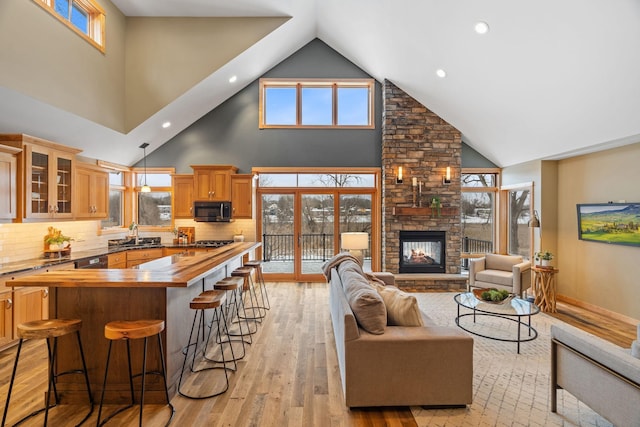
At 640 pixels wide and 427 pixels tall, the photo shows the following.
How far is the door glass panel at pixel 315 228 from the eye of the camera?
6.89 m

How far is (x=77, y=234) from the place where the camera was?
5.18 metres

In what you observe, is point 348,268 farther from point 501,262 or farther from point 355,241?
point 501,262

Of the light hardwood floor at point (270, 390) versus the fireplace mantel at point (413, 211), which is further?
the fireplace mantel at point (413, 211)

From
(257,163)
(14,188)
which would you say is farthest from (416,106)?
(14,188)

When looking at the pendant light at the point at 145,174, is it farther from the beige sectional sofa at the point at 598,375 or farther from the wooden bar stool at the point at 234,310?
the beige sectional sofa at the point at 598,375

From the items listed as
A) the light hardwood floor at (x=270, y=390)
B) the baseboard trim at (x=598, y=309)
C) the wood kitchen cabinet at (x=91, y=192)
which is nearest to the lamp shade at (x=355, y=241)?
the light hardwood floor at (x=270, y=390)

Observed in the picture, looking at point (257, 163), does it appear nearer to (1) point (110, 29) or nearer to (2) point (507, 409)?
(1) point (110, 29)

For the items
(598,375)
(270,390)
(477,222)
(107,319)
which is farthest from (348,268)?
(477,222)

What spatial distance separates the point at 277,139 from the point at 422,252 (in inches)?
154

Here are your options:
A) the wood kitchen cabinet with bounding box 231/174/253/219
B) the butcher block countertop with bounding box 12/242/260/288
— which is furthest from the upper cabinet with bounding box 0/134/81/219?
the wood kitchen cabinet with bounding box 231/174/253/219

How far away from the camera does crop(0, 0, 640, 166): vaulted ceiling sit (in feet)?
11.2

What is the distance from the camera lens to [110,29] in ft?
15.7

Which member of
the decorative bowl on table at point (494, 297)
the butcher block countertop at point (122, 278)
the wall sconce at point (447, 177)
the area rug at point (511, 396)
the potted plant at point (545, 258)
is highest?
the wall sconce at point (447, 177)

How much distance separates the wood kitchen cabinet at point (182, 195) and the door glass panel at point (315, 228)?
7.58 feet
